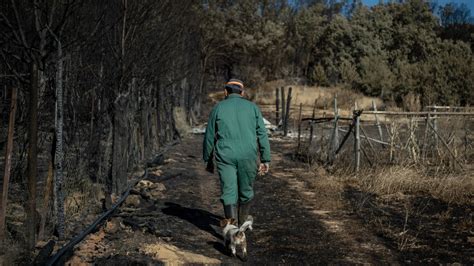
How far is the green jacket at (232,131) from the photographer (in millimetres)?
6297

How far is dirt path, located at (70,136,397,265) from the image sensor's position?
6.09 metres

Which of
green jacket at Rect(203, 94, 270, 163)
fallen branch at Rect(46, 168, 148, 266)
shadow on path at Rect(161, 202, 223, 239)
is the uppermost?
green jacket at Rect(203, 94, 270, 163)

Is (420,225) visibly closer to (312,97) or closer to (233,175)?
(233,175)

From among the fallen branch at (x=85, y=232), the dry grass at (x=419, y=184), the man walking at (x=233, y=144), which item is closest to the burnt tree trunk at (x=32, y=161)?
the fallen branch at (x=85, y=232)

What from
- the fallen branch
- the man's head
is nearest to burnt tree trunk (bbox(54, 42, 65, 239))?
the fallen branch

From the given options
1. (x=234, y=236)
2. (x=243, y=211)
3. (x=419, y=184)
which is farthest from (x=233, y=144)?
(x=419, y=184)

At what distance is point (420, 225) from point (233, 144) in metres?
3.22

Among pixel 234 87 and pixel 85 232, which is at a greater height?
pixel 234 87

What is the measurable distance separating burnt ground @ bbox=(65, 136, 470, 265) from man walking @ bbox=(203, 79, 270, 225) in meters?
0.73

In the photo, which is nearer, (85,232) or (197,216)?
(85,232)

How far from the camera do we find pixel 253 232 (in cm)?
750

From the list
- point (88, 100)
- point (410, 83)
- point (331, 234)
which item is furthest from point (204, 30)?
point (331, 234)

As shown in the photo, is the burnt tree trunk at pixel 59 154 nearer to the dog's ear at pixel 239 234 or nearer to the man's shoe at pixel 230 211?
the man's shoe at pixel 230 211

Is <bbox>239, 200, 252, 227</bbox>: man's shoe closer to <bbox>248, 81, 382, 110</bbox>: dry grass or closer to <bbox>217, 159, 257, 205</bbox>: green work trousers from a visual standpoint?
<bbox>217, 159, 257, 205</bbox>: green work trousers
